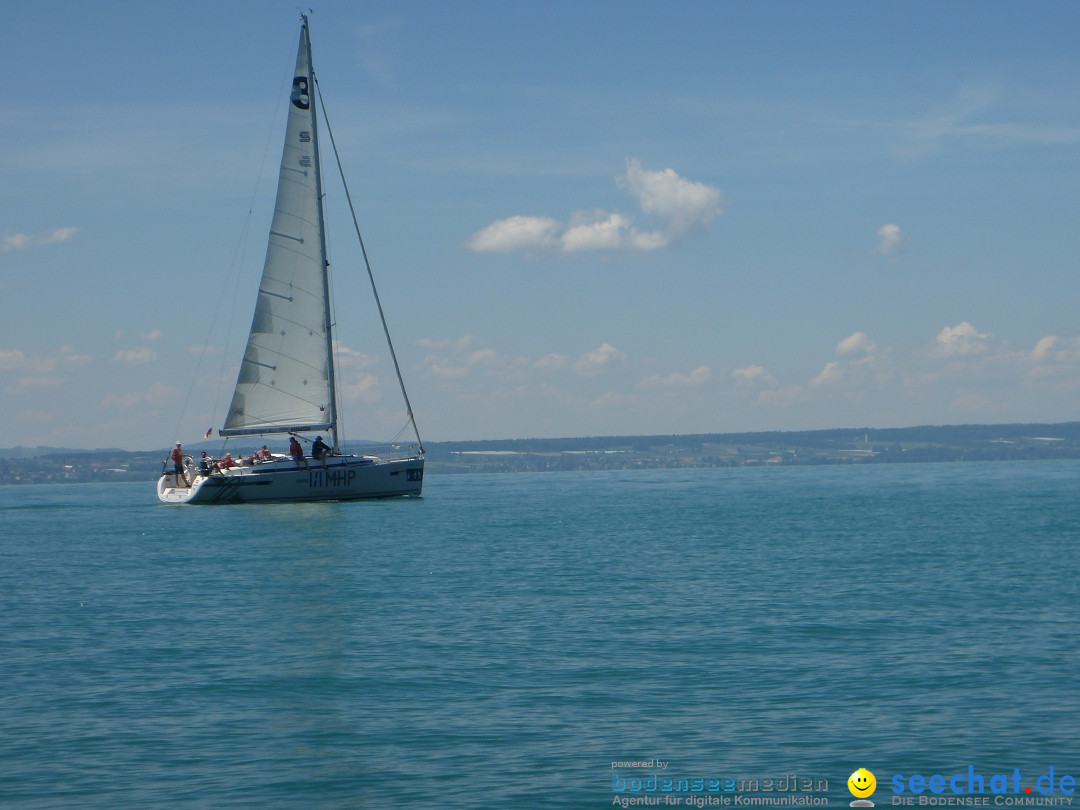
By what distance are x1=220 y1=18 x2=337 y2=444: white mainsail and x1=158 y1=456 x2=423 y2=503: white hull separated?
2.12 metres

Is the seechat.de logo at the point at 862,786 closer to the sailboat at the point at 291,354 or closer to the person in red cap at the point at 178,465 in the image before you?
the sailboat at the point at 291,354

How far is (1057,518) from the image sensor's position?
64375mm

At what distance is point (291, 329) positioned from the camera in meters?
61.9

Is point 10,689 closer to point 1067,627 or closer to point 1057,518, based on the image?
point 1067,627

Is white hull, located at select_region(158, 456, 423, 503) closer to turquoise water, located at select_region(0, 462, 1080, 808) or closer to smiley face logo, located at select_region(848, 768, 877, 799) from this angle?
turquoise water, located at select_region(0, 462, 1080, 808)

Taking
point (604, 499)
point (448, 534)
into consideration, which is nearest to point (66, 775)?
point (448, 534)

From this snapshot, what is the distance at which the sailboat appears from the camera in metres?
61.9

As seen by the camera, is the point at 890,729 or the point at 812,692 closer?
the point at 890,729

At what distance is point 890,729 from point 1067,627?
10.8 m

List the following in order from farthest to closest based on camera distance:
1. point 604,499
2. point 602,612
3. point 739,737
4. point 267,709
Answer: point 604,499, point 602,612, point 267,709, point 739,737

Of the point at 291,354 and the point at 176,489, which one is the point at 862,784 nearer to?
the point at 291,354

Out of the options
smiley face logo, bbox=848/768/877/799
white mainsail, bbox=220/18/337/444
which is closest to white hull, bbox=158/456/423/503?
white mainsail, bbox=220/18/337/444

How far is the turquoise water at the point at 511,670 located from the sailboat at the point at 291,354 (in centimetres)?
1600

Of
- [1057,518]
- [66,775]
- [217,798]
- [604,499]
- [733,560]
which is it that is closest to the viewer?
[217,798]
